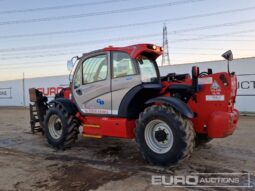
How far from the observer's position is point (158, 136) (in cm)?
552

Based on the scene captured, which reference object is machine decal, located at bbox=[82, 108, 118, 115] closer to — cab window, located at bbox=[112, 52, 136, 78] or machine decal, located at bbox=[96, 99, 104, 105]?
machine decal, located at bbox=[96, 99, 104, 105]

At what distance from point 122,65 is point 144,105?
976 mm

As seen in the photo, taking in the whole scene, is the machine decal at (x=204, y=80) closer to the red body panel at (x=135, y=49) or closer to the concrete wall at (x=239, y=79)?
the red body panel at (x=135, y=49)

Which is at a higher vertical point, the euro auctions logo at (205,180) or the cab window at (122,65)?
the cab window at (122,65)

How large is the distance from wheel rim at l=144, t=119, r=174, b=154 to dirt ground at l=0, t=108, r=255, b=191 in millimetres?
380

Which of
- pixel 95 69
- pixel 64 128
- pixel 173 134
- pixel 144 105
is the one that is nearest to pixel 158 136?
pixel 173 134

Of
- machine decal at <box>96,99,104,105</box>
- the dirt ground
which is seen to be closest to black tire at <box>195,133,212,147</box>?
the dirt ground

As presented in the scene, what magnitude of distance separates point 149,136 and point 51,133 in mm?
Result: 2998

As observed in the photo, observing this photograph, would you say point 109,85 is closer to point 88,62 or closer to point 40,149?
point 88,62

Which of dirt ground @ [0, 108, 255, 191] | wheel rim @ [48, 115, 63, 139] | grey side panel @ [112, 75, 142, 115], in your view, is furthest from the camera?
wheel rim @ [48, 115, 63, 139]

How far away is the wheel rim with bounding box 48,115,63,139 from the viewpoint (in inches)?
289

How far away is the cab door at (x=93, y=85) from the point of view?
6.41 metres

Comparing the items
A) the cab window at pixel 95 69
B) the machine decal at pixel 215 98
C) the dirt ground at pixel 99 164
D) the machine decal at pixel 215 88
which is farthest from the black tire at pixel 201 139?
the cab window at pixel 95 69

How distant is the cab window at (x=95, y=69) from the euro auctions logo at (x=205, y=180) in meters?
2.65
